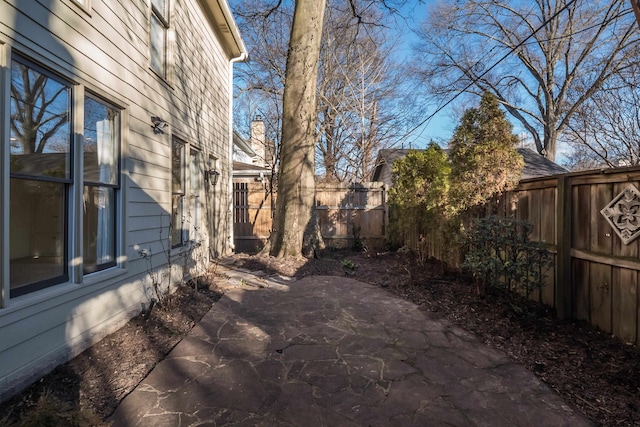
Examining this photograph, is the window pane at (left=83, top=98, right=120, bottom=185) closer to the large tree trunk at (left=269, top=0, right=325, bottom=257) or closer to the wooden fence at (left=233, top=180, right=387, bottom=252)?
the large tree trunk at (left=269, top=0, right=325, bottom=257)

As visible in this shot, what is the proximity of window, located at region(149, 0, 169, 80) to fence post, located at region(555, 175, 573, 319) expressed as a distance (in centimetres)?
476

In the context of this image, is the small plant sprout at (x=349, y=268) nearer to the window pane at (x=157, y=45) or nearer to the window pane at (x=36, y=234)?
the window pane at (x=157, y=45)

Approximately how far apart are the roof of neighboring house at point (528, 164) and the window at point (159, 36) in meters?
6.09

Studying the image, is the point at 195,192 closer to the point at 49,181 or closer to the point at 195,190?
the point at 195,190

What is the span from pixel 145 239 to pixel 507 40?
736 inches

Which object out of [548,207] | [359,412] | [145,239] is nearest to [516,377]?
[359,412]

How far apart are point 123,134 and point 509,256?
4.27 metres

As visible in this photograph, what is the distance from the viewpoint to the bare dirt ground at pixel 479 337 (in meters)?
2.06

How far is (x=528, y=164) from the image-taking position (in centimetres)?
1175

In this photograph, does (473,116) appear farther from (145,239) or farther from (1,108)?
(1,108)

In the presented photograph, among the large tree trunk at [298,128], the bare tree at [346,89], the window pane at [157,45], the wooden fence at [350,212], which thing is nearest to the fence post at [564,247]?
the large tree trunk at [298,128]

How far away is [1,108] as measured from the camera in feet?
6.81

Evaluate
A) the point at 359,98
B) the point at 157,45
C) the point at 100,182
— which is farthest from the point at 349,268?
the point at 359,98

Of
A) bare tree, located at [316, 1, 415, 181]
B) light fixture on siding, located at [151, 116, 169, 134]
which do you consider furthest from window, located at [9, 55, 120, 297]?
bare tree, located at [316, 1, 415, 181]
